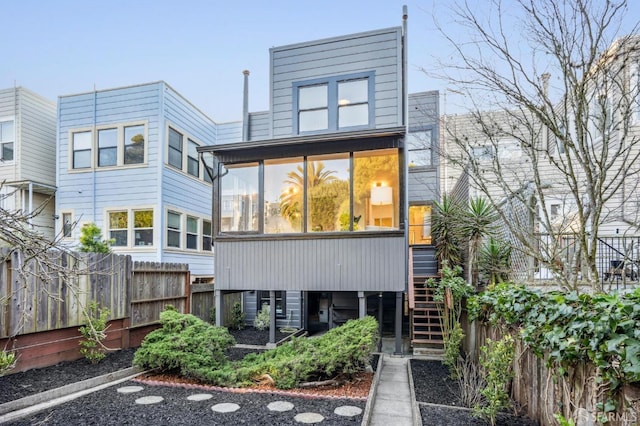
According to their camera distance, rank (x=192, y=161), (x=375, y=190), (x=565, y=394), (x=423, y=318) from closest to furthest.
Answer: (x=565, y=394)
(x=375, y=190)
(x=423, y=318)
(x=192, y=161)

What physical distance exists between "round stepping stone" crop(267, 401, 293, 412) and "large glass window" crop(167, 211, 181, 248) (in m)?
7.68

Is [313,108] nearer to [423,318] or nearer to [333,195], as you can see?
[333,195]

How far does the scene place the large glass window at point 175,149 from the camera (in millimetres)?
11319

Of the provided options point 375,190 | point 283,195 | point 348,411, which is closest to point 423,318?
point 375,190

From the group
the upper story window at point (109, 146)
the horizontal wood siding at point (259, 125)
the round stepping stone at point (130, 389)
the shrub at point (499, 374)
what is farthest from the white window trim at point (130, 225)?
the shrub at point (499, 374)

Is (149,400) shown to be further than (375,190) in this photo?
No

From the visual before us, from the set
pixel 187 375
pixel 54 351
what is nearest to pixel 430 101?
pixel 187 375

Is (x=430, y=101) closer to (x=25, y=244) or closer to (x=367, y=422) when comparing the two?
(x=367, y=422)

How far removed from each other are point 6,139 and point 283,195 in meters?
9.77

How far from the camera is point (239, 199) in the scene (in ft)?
28.1

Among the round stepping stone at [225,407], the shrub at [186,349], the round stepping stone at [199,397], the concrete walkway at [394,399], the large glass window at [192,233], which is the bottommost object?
the concrete walkway at [394,399]

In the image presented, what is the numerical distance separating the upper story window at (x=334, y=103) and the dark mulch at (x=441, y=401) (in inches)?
238

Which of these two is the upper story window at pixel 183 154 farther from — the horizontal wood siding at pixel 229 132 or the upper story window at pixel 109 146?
the horizontal wood siding at pixel 229 132

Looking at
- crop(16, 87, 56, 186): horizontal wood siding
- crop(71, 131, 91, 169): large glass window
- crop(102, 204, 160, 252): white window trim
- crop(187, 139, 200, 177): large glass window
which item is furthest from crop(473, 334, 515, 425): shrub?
crop(16, 87, 56, 186): horizontal wood siding
